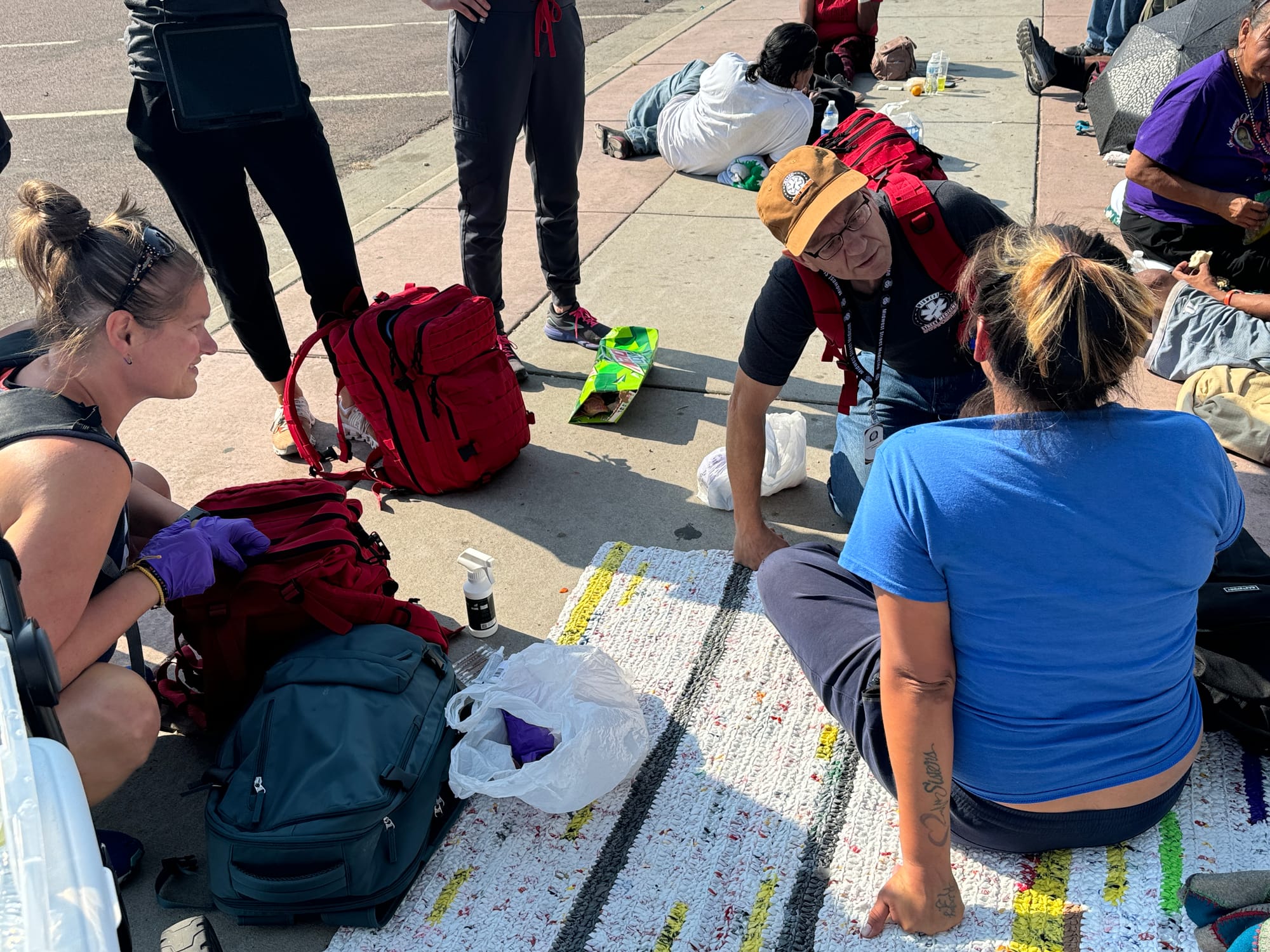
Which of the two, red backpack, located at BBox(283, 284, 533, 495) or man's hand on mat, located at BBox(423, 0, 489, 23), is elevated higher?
man's hand on mat, located at BBox(423, 0, 489, 23)

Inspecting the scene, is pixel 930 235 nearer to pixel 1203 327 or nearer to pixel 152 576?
pixel 1203 327

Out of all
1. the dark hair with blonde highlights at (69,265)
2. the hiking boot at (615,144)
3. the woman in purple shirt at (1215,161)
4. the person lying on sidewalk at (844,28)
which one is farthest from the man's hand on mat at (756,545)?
the person lying on sidewalk at (844,28)

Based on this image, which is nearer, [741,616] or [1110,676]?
[1110,676]

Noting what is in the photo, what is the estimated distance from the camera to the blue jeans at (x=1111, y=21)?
693 centimetres

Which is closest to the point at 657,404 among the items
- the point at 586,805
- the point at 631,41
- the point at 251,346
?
the point at 251,346

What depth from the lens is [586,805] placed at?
7.30 feet

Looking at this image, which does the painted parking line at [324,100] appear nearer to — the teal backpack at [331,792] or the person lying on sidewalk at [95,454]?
the person lying on sidewalk at [95,454]

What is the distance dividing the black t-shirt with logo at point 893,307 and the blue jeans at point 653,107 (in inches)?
154

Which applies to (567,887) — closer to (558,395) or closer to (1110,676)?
(1110,676)

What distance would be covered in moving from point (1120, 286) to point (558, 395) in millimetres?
2493

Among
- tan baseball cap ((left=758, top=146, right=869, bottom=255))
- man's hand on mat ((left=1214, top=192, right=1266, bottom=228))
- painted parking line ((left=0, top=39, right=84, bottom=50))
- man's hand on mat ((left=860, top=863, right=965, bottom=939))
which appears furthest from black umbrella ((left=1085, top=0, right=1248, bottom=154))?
painted parking line ((left=0, top=39, right=84, bottom=50))

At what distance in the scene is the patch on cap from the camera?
2.34 m

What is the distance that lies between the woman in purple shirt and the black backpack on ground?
2.03 m

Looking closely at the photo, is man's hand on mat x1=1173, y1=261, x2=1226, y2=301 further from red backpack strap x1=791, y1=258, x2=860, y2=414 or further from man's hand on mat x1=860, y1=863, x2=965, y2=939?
man's hand on mat x1=860, y1=863, x2=965, y2=939
